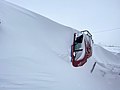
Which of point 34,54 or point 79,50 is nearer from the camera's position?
point 34,54

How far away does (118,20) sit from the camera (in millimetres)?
2713

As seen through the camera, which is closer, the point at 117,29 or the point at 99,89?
the point at 99,89

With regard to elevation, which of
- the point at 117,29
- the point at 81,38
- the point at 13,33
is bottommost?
the point at 13,33

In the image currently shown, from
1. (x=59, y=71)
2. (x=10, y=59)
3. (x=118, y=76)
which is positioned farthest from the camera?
(x=118, y=76)

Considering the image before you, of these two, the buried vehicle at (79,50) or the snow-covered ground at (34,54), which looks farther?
the buried vehicle at (79,50)

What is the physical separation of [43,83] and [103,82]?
3.37ft

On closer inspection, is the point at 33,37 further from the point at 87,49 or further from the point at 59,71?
the point at 87,49

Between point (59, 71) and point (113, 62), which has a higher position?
point (113, 62)

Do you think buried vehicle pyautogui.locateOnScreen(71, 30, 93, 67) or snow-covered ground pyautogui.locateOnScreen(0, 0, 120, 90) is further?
buried vehicle pyautogui.locateOnScreen(71, 30, 93, 67)

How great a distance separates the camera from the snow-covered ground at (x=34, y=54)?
2.53ft

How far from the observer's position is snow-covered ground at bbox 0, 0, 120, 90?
0.77m

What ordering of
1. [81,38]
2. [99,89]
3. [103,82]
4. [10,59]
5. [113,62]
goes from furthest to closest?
[113,62] → [103,82] → [99,89] → [81,38] → [10,59]

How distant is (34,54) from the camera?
90 cm

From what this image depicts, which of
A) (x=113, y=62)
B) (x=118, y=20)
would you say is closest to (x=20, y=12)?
(x=113, y=62)
